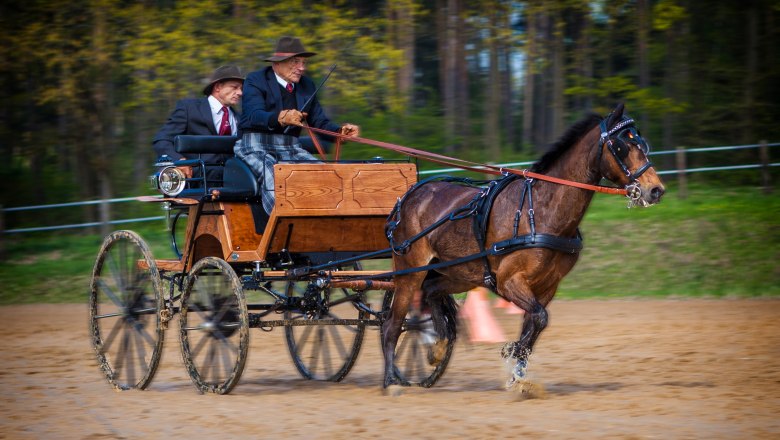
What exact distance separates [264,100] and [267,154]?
1.43ft

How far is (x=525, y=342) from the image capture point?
735 cm

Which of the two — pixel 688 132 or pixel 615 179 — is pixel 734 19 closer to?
pixel 688 132

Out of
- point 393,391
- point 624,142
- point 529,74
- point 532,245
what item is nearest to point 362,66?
point 529,74

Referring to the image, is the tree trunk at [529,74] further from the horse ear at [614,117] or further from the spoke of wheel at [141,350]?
the horse ear at [614,117]

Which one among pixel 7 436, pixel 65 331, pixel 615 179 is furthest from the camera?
pixel 65 331

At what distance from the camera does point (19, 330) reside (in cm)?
1346

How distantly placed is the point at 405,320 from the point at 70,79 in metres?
13.2

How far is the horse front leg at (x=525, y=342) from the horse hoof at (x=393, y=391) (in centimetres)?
88

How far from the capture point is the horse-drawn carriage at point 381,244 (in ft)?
24.3

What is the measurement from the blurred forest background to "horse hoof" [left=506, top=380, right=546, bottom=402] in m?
12.6

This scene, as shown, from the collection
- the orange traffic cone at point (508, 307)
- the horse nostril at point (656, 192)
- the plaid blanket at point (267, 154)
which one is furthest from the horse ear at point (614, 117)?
the orange traffic cone at point (508, 307)

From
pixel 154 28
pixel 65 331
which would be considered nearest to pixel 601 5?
pixel 154 28

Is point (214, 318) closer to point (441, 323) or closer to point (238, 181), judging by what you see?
point (238, 181)

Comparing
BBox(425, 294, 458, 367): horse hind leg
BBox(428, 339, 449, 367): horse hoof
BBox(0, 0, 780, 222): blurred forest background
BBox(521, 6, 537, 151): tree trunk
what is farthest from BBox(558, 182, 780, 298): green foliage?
BBox(428, 339, 449, 367): horse hoof
